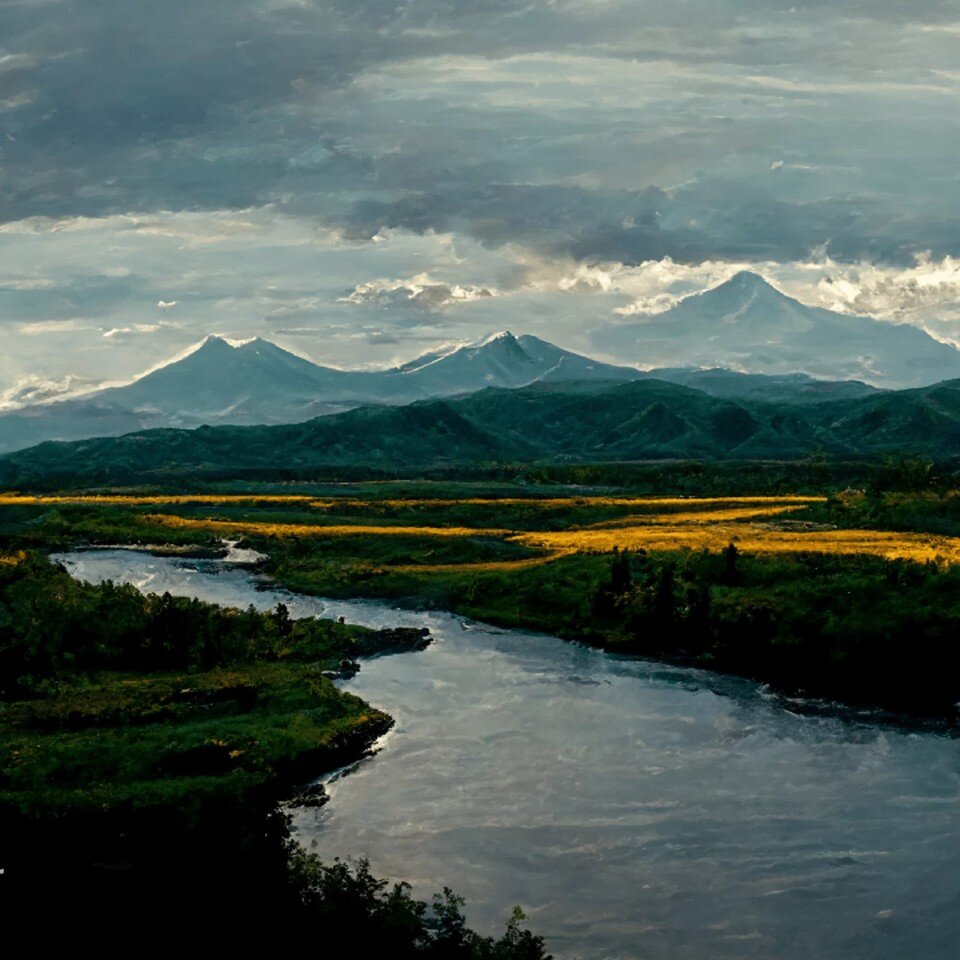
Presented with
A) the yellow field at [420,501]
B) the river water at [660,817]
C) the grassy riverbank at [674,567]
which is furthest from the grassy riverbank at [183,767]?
the yellow field at [420,501]

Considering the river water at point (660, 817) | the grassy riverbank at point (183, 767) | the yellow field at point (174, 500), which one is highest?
the yellow field at point (174, 500)

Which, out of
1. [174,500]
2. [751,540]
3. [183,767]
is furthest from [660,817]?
[174,500]

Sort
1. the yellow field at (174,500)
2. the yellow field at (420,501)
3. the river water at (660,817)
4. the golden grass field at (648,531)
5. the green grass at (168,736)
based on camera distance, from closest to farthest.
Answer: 1. the river water at (660,817)
2. the green grass at (168,736)
3. the golden grass field at (648,531)
4. the yellow field at (420,501)
5. the yellow field at (174,500)

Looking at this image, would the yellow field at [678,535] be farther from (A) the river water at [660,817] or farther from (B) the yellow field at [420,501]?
(A) the river water at [660,817]

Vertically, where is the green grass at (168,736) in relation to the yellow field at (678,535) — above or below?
below

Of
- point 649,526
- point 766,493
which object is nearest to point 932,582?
point 649,526
